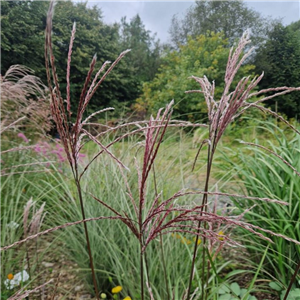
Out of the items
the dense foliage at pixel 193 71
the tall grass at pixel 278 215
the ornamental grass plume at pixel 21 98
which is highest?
the dense foliage at pixel 193 71

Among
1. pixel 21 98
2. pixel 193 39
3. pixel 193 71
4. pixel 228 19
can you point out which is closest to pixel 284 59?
pixel 228 19

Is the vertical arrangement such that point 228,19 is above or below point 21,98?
above

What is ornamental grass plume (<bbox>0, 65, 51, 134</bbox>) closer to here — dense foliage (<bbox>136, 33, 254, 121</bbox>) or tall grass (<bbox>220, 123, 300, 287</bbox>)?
dense foliage (<bbox>136, 33, 254, 121</bbox>)

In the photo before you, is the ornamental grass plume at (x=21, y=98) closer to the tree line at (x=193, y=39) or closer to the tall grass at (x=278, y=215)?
the tree line at (x=193, y=39)

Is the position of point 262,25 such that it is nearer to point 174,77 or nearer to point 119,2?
point 119,2

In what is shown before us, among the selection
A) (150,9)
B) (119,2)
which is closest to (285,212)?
(150,9)

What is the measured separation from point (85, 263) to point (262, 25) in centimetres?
219

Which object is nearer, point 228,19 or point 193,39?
point 228,19

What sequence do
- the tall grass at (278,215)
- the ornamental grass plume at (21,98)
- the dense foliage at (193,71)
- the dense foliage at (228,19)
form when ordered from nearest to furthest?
the tall grass at (278,215)
the ornamental grass plume at (21,98)
the dense foliage at (228,19)
the dense foliage at (193,71)

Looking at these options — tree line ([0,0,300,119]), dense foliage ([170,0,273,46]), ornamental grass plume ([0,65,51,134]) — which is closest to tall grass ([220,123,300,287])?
tree line ([0,0,300,119])

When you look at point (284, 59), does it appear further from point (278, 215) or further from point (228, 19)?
point (278, 215)

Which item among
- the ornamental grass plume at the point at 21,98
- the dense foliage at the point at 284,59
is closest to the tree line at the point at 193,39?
the dense foliage at the point at 284,59

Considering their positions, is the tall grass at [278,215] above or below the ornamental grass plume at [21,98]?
below

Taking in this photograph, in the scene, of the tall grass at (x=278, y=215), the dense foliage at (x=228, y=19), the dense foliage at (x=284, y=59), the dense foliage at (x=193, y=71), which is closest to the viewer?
the tall grass at (x=278, y=215)
